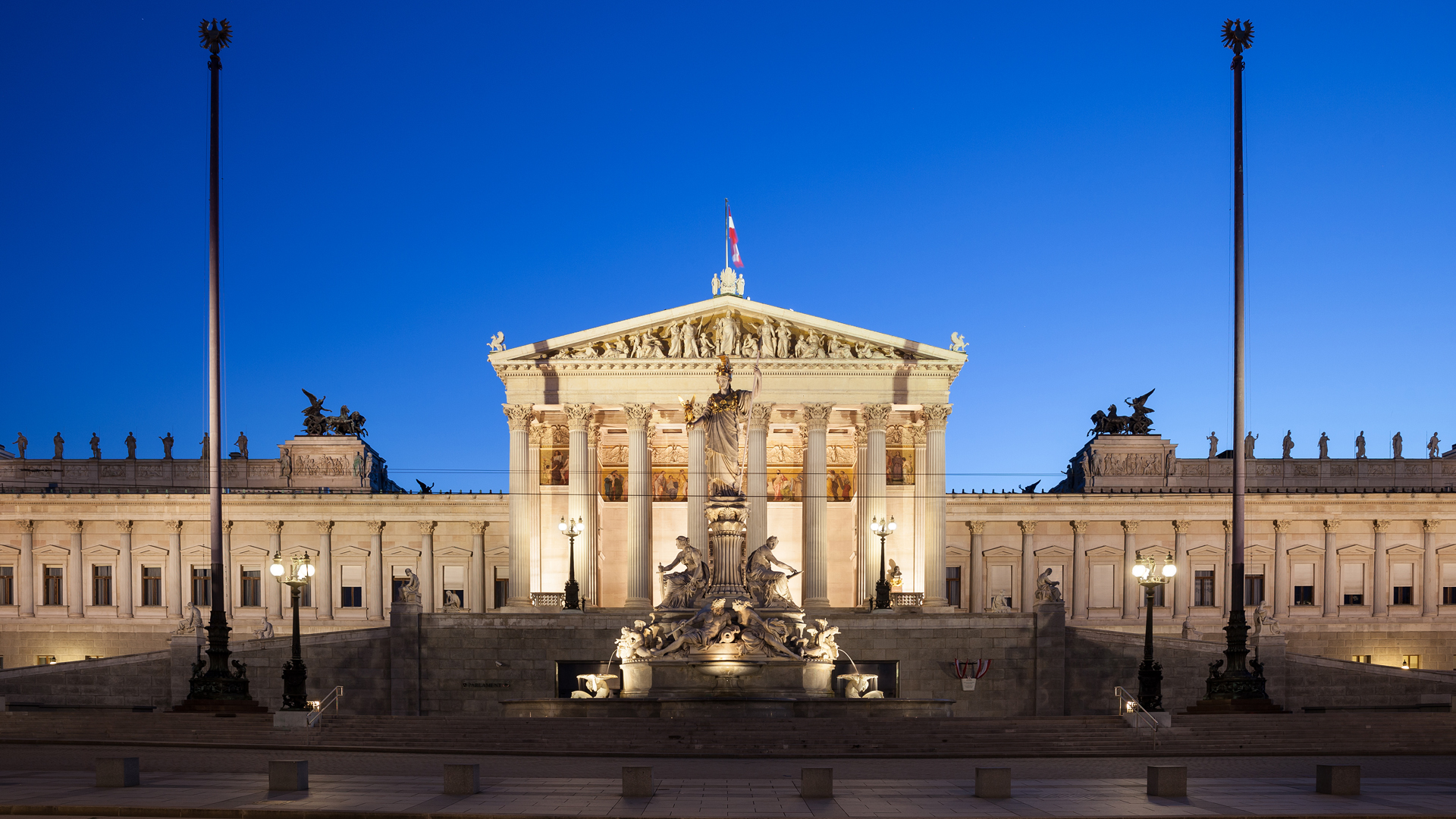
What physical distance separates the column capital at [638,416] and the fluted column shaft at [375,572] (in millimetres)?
17890

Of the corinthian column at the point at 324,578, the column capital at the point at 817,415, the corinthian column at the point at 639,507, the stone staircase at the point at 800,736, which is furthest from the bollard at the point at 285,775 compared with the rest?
the corinthian column at the point at 324,578

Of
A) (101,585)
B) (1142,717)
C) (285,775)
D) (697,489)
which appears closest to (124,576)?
(101,585)

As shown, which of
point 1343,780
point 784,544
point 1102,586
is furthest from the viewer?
point 1102,586

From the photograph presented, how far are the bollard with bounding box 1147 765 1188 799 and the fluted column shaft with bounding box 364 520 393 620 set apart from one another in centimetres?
5495

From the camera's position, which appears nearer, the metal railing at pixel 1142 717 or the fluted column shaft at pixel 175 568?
the metal railing at pixel 1142 717

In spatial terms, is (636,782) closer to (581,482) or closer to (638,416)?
(581,482)

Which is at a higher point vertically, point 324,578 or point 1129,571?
point 1129,571

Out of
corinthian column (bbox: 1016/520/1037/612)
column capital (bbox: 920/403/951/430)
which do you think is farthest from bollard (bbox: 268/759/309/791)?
corinthian column (bbox: 1016/520/1037/612)

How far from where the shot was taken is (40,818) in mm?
22156

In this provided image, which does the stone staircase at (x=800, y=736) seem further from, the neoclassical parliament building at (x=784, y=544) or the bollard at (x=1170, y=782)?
the neoclassical parliament building at (x=784, y=544)

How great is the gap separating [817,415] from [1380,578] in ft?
105

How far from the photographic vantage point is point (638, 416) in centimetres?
6344

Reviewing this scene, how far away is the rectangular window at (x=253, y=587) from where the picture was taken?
73.6 meters

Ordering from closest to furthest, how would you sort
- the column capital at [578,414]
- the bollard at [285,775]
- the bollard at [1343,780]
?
the bollard at [1343,780] → the bollard at [285,775] → the column capital at [578,414]
